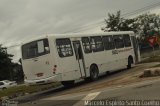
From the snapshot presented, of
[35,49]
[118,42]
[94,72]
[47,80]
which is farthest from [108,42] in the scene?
[47,80]

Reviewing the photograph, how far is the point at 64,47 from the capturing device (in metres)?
24.2

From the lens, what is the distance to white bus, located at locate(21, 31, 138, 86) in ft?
76.7

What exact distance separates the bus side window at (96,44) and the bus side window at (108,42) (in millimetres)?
490

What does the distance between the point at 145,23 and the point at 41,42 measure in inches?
3789

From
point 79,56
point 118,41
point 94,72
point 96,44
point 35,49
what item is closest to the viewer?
point 35,49

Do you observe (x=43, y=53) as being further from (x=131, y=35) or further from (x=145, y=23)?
(x=145, y=23)

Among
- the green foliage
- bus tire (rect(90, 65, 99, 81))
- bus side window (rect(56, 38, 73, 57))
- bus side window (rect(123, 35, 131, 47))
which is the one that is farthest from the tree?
bus side window (rect(56, 38, 73, 57))

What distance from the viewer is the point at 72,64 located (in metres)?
24.5

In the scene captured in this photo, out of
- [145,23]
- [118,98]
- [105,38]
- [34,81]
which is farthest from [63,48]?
[145,23]

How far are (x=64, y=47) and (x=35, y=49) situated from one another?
1.58 m

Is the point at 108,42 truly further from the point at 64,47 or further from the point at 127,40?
the point at 64,47

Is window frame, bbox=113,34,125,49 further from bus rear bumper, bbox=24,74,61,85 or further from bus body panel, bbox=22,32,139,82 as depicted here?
bus rear bumper, bbox=24,74,61,85

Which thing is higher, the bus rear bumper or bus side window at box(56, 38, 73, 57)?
bus side window at box(56, 38, 73, 57)

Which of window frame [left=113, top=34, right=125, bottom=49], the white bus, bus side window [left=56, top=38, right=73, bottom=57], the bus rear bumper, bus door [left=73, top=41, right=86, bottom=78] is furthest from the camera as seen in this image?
window frame [left=113, top=34, right=125, bottom=49]
